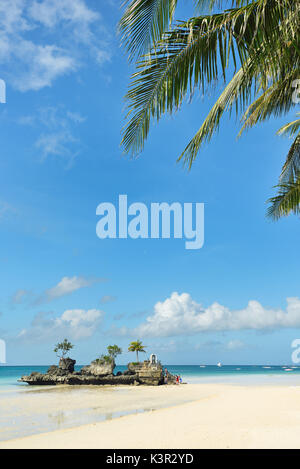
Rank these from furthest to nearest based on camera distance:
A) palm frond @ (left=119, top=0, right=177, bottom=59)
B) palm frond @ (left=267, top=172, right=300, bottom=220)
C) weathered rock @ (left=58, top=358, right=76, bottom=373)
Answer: weathered rock @ (left=58, top=358, right=76, bottom=373), palm frond @ (left=267, top=172, right=300, bottom=220), palm frond @ (left=119, top=0, right=177, bottom=59)

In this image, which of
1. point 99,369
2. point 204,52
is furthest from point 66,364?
point 204,52

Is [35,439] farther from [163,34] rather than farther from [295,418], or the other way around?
[163,34]

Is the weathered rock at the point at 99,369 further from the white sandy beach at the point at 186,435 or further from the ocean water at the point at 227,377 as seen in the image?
Result: the white sandy beach at the point at 186,435

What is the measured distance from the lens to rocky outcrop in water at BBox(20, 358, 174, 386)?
36.0m

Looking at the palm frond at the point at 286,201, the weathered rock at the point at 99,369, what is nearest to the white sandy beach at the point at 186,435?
the palm frond at the point at 286,201

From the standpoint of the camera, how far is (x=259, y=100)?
7.17m

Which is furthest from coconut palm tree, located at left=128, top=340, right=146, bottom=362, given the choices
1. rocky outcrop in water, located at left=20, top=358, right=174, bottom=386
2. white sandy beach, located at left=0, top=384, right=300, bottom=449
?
white sandy beach, located at left=0, top=384, right=300, bottom=449

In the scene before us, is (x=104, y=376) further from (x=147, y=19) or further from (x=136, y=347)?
(x=147, y=19)

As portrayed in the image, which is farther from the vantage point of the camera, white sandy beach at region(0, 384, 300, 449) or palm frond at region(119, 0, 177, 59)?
white sandy beach at region(0, 384, 300, 449)

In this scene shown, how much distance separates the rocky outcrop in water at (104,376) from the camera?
36.0 metres

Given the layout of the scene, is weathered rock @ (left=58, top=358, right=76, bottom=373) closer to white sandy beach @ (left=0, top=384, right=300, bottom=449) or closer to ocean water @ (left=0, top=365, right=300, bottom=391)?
ocean water @ (left=0, top=365, right=300, bottom=391)
